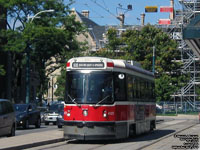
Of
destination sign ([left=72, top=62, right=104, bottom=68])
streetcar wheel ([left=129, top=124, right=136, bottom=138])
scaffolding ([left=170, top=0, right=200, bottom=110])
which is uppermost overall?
scaffolding ([left=170, top=0, right=200, bottom=110])

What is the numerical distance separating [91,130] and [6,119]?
5366mm

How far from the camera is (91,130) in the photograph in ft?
61.0

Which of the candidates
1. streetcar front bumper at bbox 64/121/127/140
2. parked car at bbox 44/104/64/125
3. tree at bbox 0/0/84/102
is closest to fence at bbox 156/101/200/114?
tree at bbox 0/0/84/102

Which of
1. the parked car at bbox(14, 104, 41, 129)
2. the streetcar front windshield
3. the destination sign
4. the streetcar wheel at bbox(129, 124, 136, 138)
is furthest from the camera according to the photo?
the parked car at bbox(14, 104, 41, 129)

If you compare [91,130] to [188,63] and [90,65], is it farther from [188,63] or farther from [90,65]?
[188,63]

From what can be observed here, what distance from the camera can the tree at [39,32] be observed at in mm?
44812

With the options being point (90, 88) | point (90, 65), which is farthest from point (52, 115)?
point (90, 88)

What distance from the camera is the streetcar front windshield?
61.8 ft

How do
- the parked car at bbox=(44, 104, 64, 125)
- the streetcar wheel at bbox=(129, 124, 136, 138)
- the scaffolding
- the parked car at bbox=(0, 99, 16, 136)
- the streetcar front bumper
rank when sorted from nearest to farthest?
the streetcar front bumper
the streetcar wheel at bbox=(129, 124, 136, 138)
the parked car at bbox=(0, 99, 16, 136)
the parked car at bbox=(44, 104, 64, 125)
the scaffolding

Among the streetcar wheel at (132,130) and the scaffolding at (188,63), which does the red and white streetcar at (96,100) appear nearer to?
the streetcar wheel at (132,130)

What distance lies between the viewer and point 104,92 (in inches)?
746

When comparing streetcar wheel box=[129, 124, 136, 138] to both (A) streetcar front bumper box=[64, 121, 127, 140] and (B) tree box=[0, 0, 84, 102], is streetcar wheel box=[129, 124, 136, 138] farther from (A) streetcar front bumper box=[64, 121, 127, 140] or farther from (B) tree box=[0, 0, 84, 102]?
(B) tree box=[0, 0, 84, 102]

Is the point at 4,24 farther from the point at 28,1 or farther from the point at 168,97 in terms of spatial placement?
the point at 168,97

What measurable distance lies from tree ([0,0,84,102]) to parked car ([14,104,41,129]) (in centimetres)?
1168
